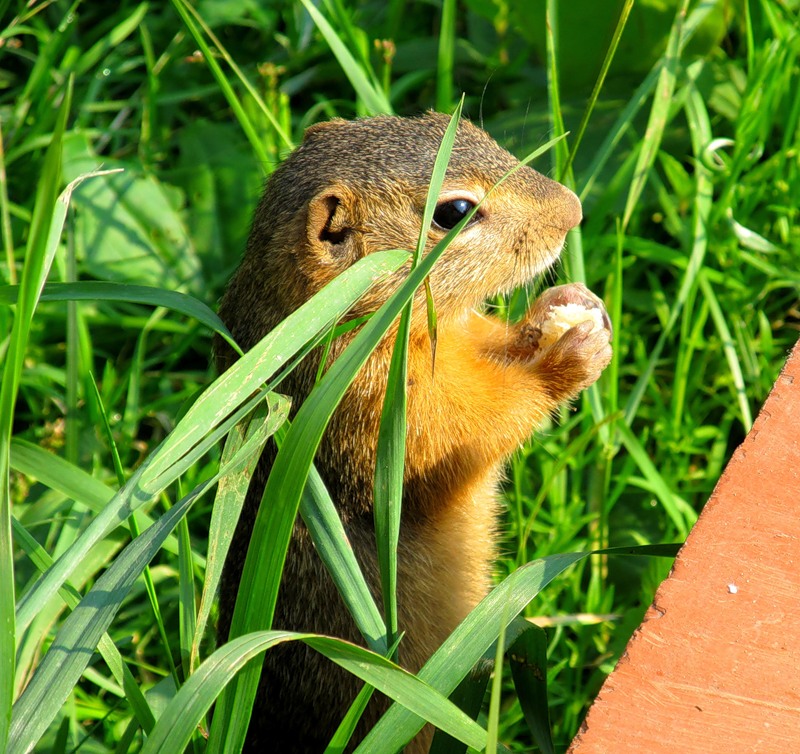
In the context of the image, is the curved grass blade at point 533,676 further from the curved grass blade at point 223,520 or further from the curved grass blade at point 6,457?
the curved grass blade at point 6,457

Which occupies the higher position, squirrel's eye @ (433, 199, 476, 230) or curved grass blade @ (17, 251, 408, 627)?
curved grass blade @ (17, 251, 408, 627)

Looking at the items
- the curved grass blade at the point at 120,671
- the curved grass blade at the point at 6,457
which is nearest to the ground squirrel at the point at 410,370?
the curved grass blade at the point at 120,671

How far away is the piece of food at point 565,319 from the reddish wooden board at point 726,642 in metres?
1.03

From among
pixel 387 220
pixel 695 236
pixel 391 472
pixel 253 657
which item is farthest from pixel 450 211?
pixel 253 657

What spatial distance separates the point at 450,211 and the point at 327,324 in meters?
0.87

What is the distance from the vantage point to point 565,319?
9.94 feet

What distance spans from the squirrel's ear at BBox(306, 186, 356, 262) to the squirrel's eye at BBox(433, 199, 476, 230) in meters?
0.22

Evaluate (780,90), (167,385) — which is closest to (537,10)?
(780,90)

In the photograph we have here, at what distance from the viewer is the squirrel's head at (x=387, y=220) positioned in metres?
2.79

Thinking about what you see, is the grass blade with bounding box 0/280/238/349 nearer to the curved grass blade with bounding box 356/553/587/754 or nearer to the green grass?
the green grass

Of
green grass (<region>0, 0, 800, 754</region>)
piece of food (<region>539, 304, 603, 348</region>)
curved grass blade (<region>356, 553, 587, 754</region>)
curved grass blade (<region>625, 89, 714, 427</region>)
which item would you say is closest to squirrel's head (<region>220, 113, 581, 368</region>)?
piece of food (<region>539, 304, 603, 348</region>)

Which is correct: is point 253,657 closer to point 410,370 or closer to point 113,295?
point 113,295

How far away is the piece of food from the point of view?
3020mm

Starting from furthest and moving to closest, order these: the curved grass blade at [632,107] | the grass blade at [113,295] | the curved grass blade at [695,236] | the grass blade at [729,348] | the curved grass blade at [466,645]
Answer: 1. the grass blade at [729,348]
2. the curved grass blade at [695,236]
3. the curved grass blade at [632,107]
4. the grass blade at [113,295]
5. the curved grass blade at [466,645]
